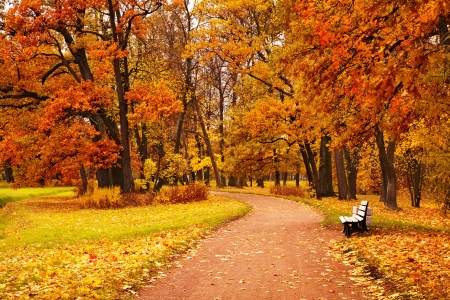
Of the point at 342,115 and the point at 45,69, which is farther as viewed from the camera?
the point at 45,69

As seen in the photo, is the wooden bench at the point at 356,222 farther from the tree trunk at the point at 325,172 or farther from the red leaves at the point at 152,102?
the tree trunk at the point at 325,172

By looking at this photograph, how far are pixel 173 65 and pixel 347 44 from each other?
24.8m

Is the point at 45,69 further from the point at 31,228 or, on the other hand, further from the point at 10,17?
the point at 31,228

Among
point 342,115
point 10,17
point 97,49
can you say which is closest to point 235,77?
point 97,49

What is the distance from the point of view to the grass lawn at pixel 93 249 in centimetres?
765

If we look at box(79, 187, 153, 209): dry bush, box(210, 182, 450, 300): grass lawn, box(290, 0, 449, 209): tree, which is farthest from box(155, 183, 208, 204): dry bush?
box(290, 0, 449, 209): tree

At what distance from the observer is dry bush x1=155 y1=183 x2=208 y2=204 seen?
26.0 metres

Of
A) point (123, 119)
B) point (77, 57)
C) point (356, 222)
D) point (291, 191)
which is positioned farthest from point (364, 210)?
point (77, 57)

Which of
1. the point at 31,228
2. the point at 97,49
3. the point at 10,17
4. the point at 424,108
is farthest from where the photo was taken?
the point at 97,49

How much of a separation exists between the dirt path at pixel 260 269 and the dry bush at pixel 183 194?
11.2 meters

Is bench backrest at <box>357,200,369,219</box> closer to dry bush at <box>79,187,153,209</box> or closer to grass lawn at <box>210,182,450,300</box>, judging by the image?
grass lawn at <box>210,182,450,300</box>

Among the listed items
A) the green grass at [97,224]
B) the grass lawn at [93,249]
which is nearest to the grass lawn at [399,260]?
the grass lawn at [93,249]

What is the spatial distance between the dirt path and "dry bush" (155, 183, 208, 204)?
11170 mm

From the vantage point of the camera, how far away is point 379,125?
12.3 m
